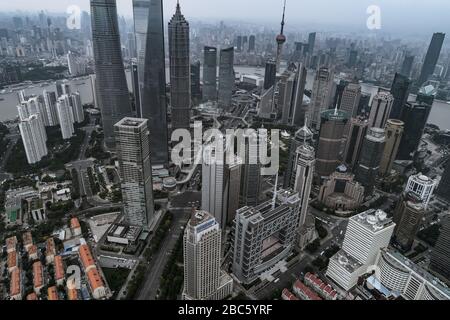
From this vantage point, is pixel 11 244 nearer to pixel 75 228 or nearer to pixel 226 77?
pixel 75 228

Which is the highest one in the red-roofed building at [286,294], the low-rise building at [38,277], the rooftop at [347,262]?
the rooftop at [347,262]

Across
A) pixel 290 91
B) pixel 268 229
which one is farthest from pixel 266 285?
pixel 290 91

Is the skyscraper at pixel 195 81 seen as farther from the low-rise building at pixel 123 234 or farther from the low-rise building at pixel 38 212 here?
the low-rise building at pixel 123 234

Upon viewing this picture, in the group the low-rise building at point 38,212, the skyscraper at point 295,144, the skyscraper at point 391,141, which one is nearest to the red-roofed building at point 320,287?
the skyscraper at point 295,144

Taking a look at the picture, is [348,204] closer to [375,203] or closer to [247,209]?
[375,203]

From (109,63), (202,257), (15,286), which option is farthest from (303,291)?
(109,63)

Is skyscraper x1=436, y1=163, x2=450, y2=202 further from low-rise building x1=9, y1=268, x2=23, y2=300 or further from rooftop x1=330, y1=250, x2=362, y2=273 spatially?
low-rise building x1=9, y1=268, x2=23, y2=300

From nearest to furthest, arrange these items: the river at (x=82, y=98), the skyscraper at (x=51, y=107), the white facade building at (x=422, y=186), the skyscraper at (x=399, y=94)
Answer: the white facade building at (x=422, y=186) → the skyscraper at (x=399, y=94) → the skyscraper at (x=51, y=107) → the river at (x=82, y=98)
